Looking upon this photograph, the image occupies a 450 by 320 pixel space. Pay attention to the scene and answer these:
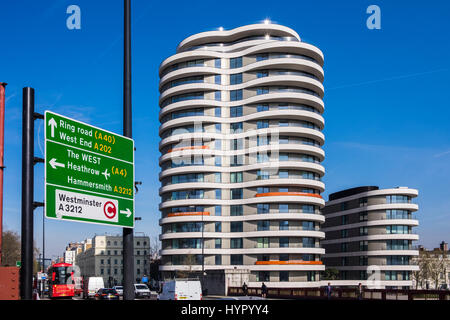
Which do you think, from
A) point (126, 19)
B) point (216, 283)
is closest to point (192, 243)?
point (216, 283)

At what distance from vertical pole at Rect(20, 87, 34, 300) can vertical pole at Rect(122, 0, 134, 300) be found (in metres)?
2.27

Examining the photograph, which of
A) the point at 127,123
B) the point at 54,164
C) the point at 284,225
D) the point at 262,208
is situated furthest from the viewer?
the point at 262,208

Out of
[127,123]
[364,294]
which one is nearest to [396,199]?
[364,294]

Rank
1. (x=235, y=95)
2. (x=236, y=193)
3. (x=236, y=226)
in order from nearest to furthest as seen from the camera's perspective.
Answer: (x=236, y=226) < (x=236, y=193) < (x=235, y=95)

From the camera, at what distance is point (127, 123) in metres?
10.8

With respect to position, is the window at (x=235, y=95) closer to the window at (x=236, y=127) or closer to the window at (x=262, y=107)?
the window at (x=262, y=107)

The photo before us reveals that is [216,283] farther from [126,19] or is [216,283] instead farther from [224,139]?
[126,19]

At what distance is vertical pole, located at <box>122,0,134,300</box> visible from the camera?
9852 mm

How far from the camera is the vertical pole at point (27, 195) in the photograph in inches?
307

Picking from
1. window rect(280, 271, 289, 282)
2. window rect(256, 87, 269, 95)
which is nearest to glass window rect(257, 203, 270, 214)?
window rect(280, 271, 289, 282)

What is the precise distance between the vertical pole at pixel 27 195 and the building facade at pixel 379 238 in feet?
369

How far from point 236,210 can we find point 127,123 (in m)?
91.4

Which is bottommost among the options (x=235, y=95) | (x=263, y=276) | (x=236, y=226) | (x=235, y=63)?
(x=263, y=276)

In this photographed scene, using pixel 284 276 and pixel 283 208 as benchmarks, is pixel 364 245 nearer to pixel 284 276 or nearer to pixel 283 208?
pixel 283 208
